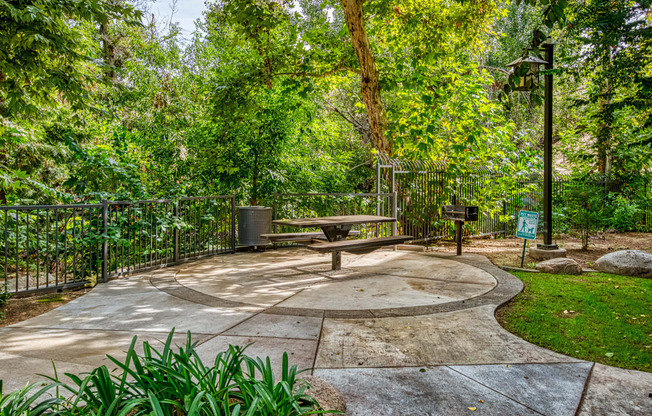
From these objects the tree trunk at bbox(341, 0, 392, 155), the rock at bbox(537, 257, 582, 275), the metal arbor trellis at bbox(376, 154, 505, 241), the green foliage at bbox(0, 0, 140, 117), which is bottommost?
the rock at bbox(537, 257, 582, 275)

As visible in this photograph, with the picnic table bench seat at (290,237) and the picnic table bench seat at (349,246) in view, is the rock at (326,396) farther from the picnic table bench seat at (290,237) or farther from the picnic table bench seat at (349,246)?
the picnic table bench seat at (290,237)

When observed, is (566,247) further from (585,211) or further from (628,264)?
(628,264)

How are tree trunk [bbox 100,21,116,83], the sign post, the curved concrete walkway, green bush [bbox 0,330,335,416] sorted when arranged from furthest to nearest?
tree trunk [bbox 100,21,116,83] → the sign post → the curved concrete walkway → green bush [bbox 0,330,335,416]

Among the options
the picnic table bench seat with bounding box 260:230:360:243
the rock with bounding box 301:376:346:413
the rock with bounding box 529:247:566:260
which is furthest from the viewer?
the rock with bounding box 529:247:566:260

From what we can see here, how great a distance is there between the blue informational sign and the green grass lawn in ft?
2.88

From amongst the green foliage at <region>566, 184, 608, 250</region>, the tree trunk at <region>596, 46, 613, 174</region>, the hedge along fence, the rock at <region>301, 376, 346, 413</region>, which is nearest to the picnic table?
the hedge along fence

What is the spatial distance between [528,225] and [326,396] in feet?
19.6

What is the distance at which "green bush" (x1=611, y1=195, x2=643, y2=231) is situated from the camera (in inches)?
538

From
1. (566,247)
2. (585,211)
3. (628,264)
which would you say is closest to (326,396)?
(628,264)

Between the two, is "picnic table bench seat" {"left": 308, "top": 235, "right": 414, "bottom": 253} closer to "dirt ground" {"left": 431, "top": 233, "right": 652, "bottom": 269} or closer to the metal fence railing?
"dirt ground" {"left": 431, "top": 233, "right": 652, "bottom": 269}

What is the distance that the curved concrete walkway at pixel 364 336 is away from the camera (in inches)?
111

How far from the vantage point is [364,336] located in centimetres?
396

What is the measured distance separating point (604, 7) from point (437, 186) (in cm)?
501

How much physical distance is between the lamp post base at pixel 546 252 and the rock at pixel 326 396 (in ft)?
21.7
